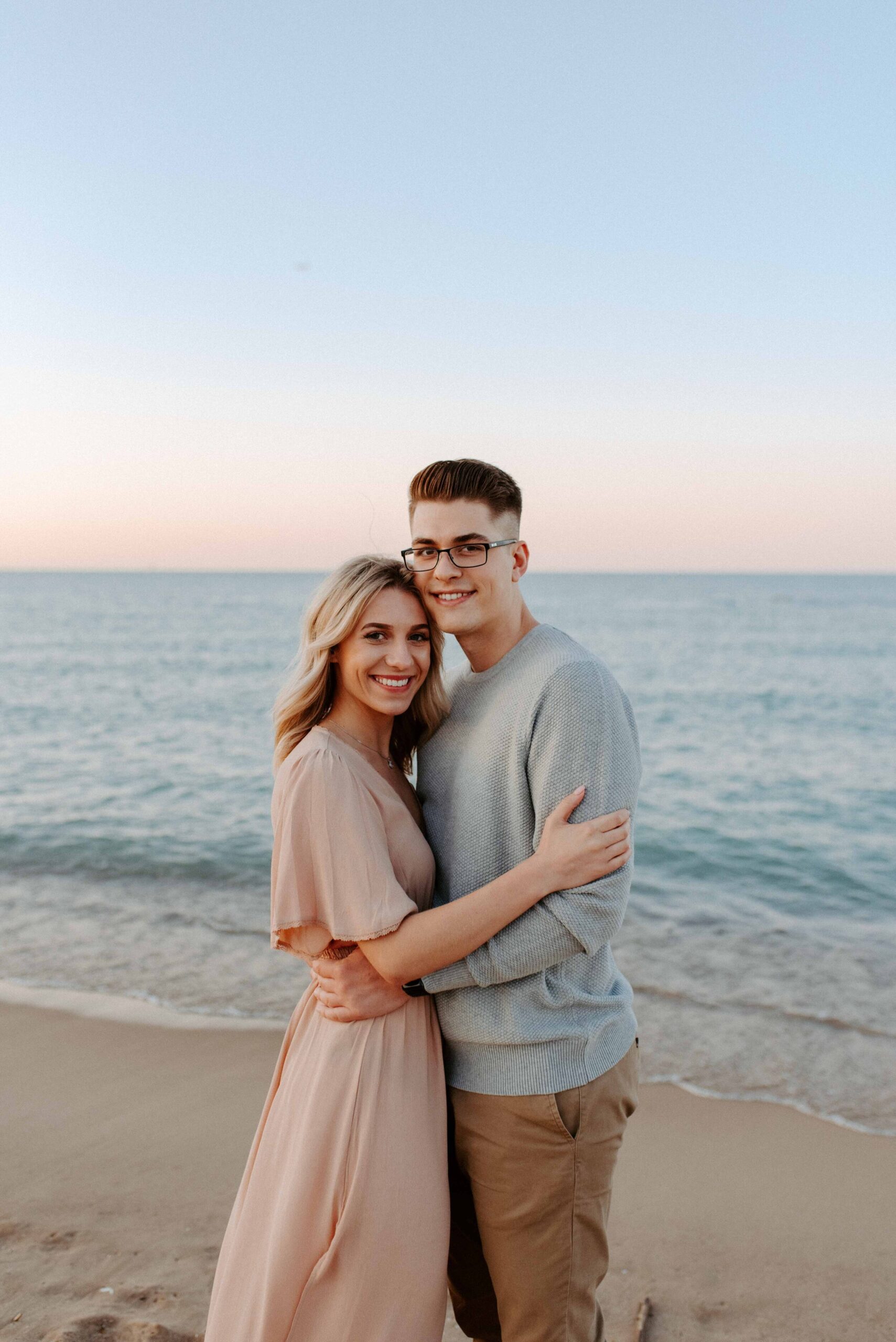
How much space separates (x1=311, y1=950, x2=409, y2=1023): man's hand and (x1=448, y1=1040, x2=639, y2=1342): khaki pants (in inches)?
14.4

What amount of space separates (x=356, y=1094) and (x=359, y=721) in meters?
1.04

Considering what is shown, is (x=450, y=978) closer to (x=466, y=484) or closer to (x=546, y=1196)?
(x=546, y=1196)

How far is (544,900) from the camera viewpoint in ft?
7.77

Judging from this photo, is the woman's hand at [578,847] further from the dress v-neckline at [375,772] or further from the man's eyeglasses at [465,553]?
the man's eyeglasses at [465,553]

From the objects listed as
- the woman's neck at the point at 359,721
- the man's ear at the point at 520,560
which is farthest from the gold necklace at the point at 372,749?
the man's ear at the point at 520,560

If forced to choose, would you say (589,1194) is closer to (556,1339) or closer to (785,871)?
(556,1339)

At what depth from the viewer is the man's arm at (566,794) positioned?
7.70 ft

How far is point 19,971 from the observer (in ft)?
22.3

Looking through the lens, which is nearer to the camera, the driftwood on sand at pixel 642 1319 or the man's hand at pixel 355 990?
the man's hand at pixel 355 990

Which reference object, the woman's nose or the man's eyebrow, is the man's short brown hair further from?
the woman's nose

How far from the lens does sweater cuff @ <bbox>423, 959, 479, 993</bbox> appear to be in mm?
2398

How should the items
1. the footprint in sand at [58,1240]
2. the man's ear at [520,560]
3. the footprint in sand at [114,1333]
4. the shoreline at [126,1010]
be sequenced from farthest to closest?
the shoreline at [126,1010] < the footprint in sand at [58,1240] < the footprint in sand at [114,1333] < the man's ear at [520,560]

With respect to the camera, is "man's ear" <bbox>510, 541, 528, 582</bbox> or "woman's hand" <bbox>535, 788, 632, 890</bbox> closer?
"woman's hand" <bbox>535, 788, 632, 890</bbox>

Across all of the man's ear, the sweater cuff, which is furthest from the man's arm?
the man's ear
